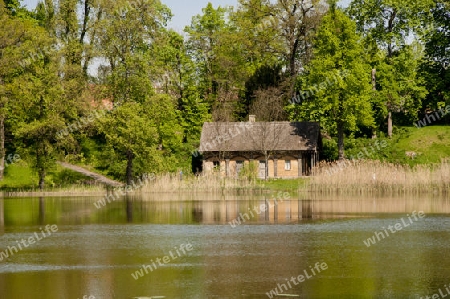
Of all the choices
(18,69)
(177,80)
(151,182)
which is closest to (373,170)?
(151,182)

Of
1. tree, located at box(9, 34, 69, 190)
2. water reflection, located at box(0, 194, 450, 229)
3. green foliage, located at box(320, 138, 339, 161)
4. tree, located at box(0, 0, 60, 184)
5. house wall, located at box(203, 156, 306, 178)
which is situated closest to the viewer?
water reflection, located at box(0, 194, 450, 229)

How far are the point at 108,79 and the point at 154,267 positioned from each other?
47011 mm

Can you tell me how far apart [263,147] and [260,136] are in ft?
4.20

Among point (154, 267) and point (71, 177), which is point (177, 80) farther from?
point (154, 267)

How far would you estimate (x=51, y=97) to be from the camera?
5991 centimetres

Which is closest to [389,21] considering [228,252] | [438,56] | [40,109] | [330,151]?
[438,56]

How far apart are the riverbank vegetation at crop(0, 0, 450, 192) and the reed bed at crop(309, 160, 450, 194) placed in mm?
5123

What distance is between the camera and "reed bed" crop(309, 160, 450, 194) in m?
49.4

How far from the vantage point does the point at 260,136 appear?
7094 centimetres

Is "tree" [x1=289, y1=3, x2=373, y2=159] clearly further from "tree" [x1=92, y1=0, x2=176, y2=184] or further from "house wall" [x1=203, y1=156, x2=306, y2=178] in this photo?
"tree" [x1=92, y1=0, x2=176, y2=184]

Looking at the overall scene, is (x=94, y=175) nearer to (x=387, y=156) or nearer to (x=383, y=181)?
(x=387, y=156)

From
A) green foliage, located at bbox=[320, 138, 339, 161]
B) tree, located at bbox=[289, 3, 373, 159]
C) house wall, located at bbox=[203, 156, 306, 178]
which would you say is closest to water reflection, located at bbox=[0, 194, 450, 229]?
tree, located at bbox=[289, 3, 373, 159]

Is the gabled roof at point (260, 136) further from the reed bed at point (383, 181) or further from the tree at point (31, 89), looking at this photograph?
the reed bed at point (383, 181)

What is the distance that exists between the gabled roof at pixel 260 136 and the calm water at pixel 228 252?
26080 mm
